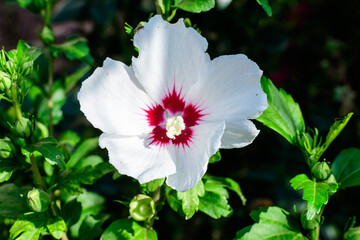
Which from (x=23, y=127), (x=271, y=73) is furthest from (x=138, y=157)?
(x=271, y=73)

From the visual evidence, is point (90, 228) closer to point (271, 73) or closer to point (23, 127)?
point (23, 127)

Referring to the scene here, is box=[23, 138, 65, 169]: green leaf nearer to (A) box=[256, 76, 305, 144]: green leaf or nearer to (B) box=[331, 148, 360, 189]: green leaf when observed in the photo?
(A) box=[256, 76, 305, 144]: green leaf

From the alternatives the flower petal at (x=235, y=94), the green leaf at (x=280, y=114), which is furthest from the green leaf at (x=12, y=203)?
the green leaf at (x=280, y=114)

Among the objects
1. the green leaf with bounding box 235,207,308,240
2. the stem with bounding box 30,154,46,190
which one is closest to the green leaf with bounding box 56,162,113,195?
the stem with bounding box 30,154,46,190

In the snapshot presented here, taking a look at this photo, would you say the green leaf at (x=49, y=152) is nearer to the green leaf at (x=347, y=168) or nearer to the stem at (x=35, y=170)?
the stem at (x=35, y=170)

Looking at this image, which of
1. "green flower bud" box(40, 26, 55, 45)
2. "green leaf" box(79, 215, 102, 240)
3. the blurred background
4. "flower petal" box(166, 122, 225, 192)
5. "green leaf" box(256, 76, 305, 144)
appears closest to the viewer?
"flower petal" box(166, 122, 225, 192)

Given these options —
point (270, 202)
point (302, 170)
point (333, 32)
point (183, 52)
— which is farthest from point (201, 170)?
point (333, 32)
